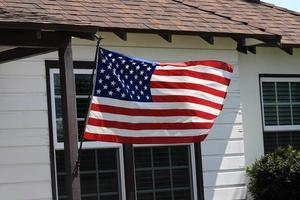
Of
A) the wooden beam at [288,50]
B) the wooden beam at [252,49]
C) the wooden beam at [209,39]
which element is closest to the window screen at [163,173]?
the wooden beam at [209,39]

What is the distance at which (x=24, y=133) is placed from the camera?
905 cm

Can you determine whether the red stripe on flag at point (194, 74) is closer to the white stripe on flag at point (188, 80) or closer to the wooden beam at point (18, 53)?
the white stripe on flag at point (188, 80)

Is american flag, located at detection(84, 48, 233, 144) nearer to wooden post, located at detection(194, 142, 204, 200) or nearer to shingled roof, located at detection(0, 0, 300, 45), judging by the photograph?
shingled roof, located at detection(0, 0, 300, 45)

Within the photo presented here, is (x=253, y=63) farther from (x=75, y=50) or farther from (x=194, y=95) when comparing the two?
(x=75, y=50)

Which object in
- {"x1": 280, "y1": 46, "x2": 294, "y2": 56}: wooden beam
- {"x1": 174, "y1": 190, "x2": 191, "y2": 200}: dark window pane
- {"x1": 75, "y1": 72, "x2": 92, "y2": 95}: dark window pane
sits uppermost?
{"x1": 280, "y1": 46, "x2": 294, "y2": 56}: wooden beam

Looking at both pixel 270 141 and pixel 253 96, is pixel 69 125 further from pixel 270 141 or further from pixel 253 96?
pixel 270 141

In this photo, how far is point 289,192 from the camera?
10453 millimetres

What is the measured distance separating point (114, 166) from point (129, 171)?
217 millimetres

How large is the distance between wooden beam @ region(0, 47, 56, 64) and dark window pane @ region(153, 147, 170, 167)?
2.70 metres

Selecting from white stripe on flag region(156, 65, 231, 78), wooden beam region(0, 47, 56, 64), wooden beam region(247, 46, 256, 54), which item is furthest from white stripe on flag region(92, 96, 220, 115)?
wooden beam region(247, 46, 256, 54)

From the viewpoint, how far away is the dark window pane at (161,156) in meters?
10.3

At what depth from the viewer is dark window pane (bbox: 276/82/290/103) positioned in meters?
11.7

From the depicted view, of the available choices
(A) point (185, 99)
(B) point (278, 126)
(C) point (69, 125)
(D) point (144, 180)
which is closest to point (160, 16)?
(A) point (185, 99)

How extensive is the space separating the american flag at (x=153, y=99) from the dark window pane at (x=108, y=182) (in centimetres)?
101
